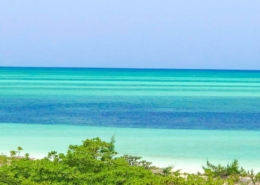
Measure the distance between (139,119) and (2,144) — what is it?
7469 millimetres

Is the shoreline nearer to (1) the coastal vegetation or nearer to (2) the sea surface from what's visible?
(2) the sea surface

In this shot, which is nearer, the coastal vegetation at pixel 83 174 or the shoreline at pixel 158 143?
the coastal vegetation at pixel 83 174

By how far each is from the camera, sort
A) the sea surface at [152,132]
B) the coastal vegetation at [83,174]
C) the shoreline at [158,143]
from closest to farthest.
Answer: the coastal vegetation at [83,174]
the shoreline at [158,143]
the sea surface at [152,132]

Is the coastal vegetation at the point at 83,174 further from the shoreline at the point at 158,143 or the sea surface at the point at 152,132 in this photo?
the sea surface at the point at 152,132

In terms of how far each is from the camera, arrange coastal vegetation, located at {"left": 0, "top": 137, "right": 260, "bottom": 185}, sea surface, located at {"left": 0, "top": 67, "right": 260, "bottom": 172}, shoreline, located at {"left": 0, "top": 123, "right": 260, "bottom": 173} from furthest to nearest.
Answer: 1. sea surface, located at {"left": 0, "top": 67, "right": 260, "bottom": 172}
2. shoreline, located at {"left": 0, "top": 123, "right": 260, "bottom": 173}
3. coastal vegetation, located at {"left": 0, "top": 137, "right": 260, "bottom": 185}

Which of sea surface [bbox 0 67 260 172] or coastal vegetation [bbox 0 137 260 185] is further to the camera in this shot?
sea surface [bbox 0 67 260 172]

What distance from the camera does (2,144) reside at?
12.8 metres

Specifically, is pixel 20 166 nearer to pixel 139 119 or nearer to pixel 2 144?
pixel 2 144

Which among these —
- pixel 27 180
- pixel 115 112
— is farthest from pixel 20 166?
pixel 115 112

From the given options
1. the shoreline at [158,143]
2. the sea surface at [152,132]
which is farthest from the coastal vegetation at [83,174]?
the sea surface at [152,132]

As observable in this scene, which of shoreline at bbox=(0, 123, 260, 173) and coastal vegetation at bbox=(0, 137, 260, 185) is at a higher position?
shoreline at bbox=(0, 123, 260, 173)

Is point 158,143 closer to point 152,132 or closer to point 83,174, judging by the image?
point 152,132

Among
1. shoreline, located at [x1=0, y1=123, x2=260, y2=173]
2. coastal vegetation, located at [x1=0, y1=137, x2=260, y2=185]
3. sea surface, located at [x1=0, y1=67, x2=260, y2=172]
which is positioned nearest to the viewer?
coastal vegetation, located at [x1=0, y1=137, x2=260, y2=185]

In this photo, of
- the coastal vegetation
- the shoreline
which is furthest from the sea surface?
the coastal vegetation
